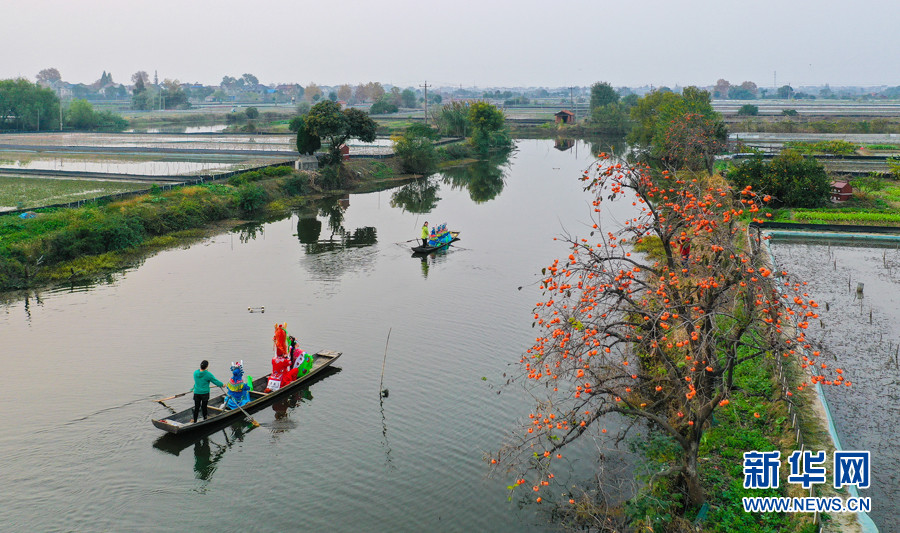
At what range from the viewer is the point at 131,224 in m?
36.3

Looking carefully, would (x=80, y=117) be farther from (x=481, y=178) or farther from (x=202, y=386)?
(x=202, y=386)

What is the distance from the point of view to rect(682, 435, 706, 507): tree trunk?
517 inches

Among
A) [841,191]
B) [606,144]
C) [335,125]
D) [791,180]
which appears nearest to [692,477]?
[791,180]

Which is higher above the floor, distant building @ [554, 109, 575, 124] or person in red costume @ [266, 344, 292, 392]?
distant building @ [554, 109, 575, 124]

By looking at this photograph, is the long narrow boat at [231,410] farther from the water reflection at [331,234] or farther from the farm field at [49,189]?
the farm field at [49,189]

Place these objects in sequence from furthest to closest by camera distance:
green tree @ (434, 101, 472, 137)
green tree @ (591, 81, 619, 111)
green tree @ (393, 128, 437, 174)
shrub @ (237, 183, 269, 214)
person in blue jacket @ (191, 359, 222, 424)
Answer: green tree @ (591, 81, 619, 111) → green tree @ (434, 101, 472, 137) → green tree @ (393, 128, 437, 174) → shrub @ (237, 183, 269, 214) → person in blue jacket @ (191, 359, 222, 424)

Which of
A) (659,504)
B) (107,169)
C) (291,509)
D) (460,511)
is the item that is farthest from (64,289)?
(107,169)

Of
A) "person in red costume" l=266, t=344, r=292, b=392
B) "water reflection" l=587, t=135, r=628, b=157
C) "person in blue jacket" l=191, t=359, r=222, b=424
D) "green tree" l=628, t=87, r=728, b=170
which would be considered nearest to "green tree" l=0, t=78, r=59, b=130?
"water reflection" l=587, t=135, r=628, b=157

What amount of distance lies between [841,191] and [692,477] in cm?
3861

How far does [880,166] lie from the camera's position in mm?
59844

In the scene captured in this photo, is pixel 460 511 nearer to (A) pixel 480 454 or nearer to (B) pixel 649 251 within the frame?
(A) pixel 480 454

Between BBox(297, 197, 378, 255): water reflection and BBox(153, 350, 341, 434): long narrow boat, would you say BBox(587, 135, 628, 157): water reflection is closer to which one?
BBox(297, 197, 378, 255): water reflection

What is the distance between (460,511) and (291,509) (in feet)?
11.3

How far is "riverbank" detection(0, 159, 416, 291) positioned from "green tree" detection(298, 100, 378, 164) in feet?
11.7
